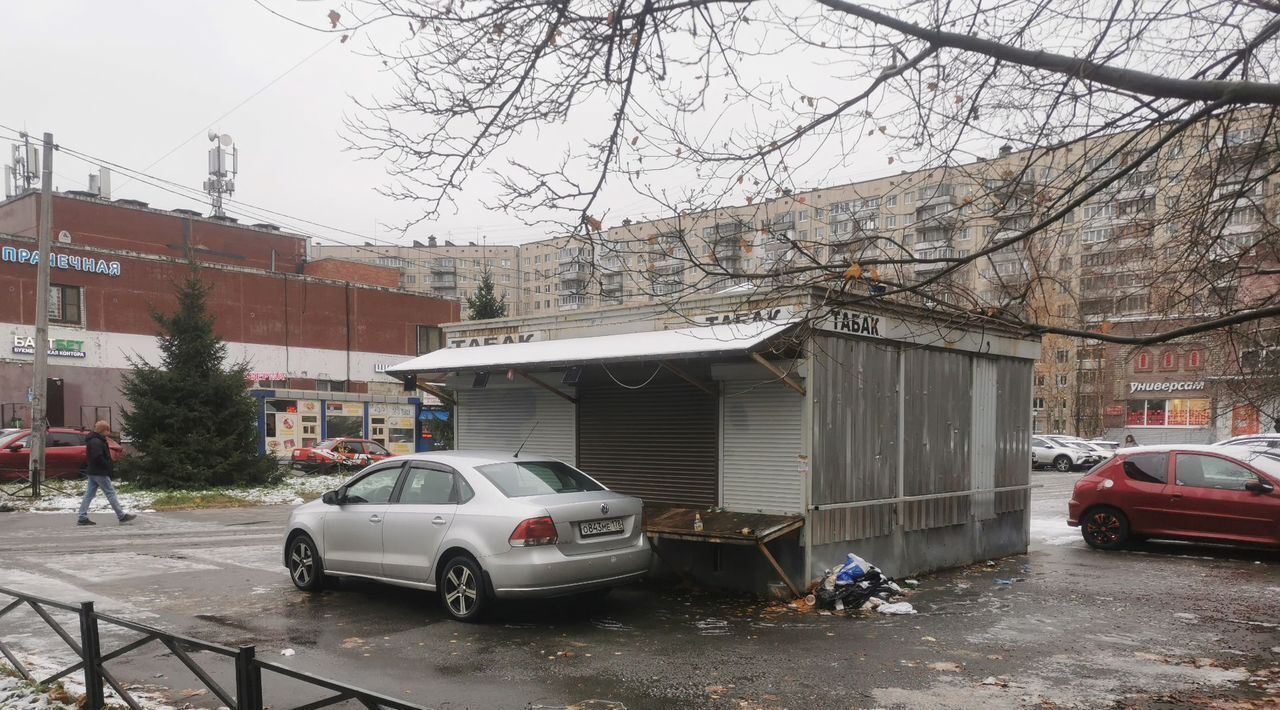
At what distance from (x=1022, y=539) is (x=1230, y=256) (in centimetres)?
609

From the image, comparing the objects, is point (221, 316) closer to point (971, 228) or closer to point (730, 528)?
point (730, 528)

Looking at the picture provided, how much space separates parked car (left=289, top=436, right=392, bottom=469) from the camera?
31594 mm

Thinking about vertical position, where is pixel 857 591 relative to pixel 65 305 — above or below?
below

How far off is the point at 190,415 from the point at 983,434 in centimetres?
1975

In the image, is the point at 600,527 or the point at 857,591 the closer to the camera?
the point at 600,527

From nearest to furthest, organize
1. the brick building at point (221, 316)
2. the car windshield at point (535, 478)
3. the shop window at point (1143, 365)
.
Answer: the car windshield at point (535, 478)
the brick building at point (221, 316)
the shop window at point (1143, 365)

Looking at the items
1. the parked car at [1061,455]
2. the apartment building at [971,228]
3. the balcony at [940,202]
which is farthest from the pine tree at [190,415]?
the parked car at [1061,455]

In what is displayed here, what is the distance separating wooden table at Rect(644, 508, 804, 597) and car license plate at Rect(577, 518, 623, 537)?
978 millimetres

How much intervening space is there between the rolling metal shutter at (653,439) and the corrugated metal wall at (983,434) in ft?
12.9

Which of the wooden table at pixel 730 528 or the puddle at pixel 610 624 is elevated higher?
the wooden table at pixel 730 528

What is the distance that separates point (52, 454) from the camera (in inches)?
1005

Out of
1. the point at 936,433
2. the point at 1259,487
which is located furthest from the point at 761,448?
the point at 1259,487

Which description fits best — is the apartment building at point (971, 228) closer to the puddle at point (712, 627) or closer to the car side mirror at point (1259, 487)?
the puddle at point (712, 627)

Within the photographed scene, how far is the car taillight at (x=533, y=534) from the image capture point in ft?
27.8
